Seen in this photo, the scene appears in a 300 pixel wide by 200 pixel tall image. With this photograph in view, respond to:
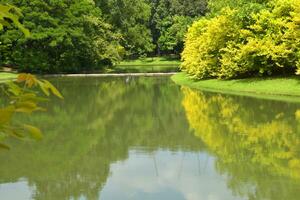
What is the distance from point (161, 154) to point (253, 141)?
251 centimetres

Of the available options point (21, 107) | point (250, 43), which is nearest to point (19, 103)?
point (21, 107)

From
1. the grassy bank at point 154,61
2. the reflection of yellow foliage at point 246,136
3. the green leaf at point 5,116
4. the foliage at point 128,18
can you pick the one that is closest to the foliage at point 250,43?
the reflection of yellow foliage at point 246,136

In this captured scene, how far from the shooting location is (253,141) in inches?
515

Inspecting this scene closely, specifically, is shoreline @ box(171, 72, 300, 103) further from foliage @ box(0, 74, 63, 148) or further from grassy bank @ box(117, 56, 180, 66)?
grassy bank @ box(117, 56, 180, 66)

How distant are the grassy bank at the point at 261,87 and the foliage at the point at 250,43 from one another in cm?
66

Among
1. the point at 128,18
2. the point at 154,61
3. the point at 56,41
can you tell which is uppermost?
the point at 128,18

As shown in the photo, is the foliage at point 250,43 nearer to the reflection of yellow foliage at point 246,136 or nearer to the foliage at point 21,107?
the reflection of yellow foliage at point 246,136

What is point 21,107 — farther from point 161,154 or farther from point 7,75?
point 7,75

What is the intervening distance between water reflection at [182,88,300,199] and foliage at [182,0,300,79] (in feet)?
16.0

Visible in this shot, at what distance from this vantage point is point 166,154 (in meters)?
12.1

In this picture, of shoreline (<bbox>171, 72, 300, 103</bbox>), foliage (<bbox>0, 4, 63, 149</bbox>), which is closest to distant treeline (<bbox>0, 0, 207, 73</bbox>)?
shoreline (<bbox>171, 72, 300, 103</bbox>)

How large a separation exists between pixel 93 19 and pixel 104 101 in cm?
2307

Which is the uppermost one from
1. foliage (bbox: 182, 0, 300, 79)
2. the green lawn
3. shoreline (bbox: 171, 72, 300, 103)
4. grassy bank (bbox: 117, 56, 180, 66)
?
foliage (bbox: 182, 0, 300, 79)

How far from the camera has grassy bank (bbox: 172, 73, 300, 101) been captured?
23.5m
